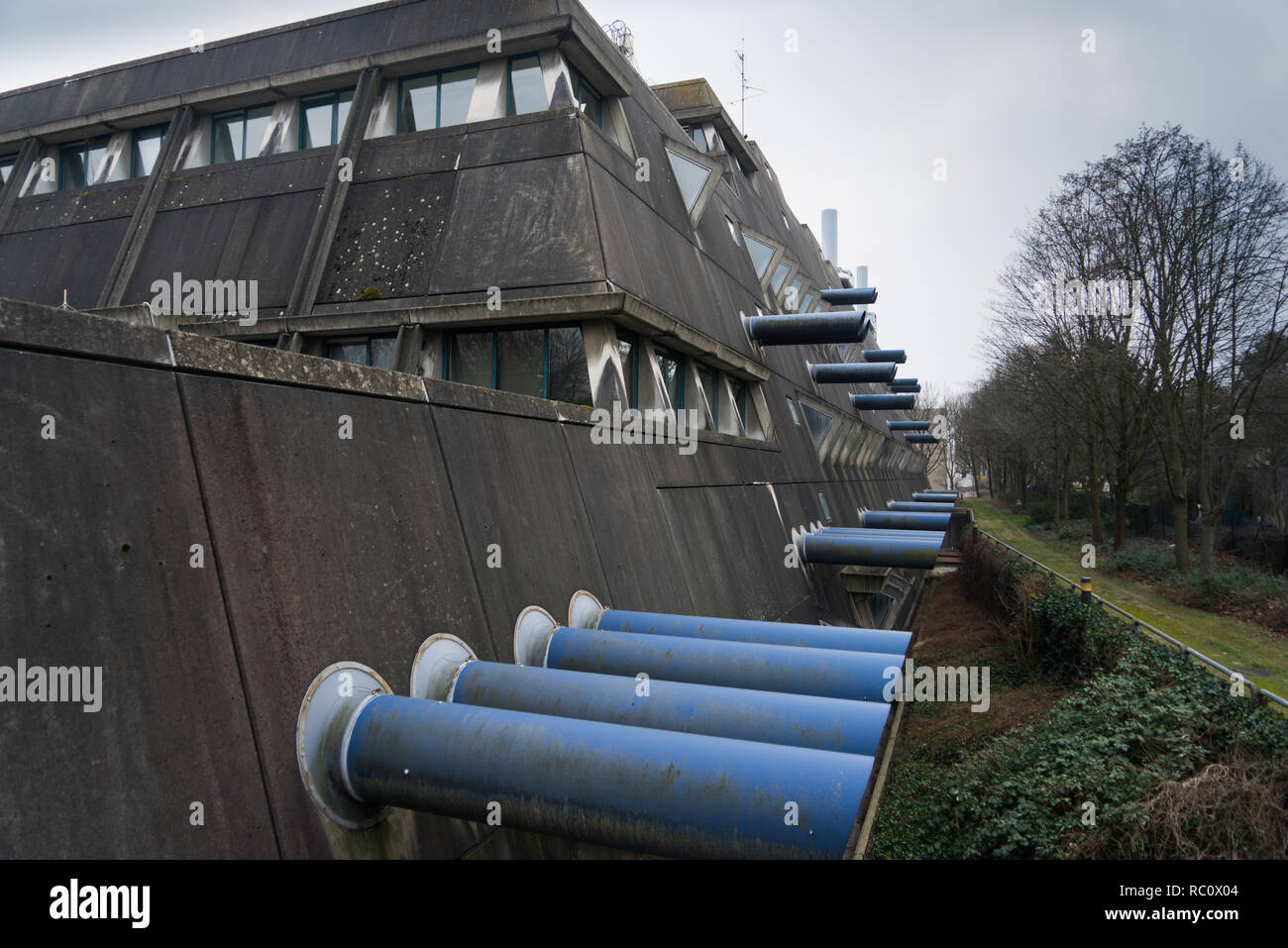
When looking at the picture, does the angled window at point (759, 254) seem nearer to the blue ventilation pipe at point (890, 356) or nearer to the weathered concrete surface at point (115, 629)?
the blue ventilation pipe at point (890, 356)

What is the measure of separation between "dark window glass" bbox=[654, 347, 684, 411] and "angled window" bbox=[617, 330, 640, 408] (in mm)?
827

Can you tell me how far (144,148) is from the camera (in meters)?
15.6

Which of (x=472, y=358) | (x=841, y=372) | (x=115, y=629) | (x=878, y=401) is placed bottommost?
(x=115, y=629)

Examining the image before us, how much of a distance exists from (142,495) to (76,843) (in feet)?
4.37

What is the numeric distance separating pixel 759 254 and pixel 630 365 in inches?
450

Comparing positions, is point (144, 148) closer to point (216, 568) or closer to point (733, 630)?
point (216, 568)

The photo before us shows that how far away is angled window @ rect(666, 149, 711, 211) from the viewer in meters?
15.1

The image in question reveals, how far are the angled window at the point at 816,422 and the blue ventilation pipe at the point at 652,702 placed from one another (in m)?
17.4

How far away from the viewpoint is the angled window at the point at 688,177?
1515cm

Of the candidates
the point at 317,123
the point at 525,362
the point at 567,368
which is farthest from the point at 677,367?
the point at 317,123

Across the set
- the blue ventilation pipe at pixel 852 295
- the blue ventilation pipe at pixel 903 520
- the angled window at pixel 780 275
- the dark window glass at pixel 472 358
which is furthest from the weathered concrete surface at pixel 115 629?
the blue ventilation pipe at pixel 852 295

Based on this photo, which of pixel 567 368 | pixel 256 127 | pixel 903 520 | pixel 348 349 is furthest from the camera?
pixel 903 520

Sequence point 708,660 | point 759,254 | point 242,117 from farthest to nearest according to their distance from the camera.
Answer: point 759,254, point 242,117, point 708,660

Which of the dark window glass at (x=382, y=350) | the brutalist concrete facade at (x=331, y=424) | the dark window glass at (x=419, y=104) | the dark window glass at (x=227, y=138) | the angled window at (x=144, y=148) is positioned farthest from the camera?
the angled window at (x=144, y=148)
